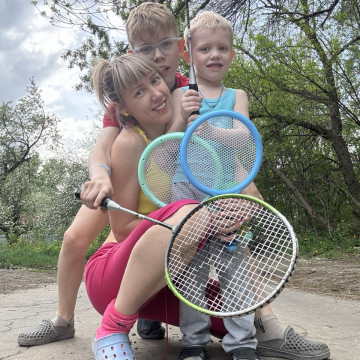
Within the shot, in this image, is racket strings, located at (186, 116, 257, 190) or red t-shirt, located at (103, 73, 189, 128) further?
red t-shirt, located at (103, 73, 189, 128)

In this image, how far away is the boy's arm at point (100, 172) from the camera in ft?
5.08

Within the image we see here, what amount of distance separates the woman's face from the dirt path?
287 cm

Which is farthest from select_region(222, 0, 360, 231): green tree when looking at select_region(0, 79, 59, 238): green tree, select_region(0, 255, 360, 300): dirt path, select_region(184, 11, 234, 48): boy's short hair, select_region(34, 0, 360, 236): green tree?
select_region(0, 79, 59, 238): green tree

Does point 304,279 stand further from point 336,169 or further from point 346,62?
point 336,169

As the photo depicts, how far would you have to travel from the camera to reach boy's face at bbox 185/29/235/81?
6.71ft

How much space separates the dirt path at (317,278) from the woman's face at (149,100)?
9.42 feet

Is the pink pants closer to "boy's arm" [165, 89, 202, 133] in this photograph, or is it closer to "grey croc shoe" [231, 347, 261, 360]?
"grey croc shoe" [231, 347, 261, 360]

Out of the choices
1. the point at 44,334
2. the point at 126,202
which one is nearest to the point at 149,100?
the point at 126,202

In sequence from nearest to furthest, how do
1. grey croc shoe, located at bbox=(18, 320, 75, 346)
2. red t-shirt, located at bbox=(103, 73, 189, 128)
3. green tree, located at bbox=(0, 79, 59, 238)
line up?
red t-shirt, located at bbox=(103, 73, 189, 128)
grey croc shoe, located at bbox=(18, 320, 75, 346)
green tree, located at bbox=(0, 79, 59, 238)

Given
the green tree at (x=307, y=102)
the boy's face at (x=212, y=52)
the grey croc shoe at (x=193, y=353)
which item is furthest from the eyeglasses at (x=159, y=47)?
the green tree at (x=307, y=102)

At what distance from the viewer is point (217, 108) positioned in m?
1.97

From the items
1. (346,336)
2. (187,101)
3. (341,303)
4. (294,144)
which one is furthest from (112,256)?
(294,144)

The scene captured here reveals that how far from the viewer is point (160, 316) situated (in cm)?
184

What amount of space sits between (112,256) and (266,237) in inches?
23.7
